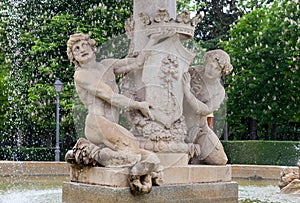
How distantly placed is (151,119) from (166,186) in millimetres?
1045

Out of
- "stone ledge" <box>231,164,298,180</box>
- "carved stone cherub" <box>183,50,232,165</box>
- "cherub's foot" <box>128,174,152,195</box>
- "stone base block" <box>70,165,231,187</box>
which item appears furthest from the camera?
"stone ledge" <box>231,164,298,180</box>

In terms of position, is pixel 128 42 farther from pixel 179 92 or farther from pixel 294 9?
pixel 294 9

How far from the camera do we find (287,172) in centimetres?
1247

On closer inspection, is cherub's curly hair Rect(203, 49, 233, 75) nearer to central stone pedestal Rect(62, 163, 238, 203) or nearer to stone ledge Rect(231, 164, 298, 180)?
central stone pedestal Rect(62, 163, 238, 203)

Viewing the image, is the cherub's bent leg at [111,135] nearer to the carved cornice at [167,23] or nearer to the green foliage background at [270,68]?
the carved cornice at [167,23]

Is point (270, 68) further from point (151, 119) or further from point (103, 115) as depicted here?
point (103, 115)

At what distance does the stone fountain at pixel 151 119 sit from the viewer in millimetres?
8180

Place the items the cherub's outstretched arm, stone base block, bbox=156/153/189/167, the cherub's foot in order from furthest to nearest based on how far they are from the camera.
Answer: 1. stone base block, bbox=156/153/189/167
2. the cherub's outstretched arm
3. the cherub's foot

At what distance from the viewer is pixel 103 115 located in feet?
27.9

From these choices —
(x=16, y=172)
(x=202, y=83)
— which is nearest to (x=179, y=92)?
(x=202, y=83)

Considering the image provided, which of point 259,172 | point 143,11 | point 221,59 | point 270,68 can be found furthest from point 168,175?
point 270,68

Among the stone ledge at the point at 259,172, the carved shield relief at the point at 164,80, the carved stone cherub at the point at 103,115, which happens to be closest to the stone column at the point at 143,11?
the carved shield relief at the point at 164,80

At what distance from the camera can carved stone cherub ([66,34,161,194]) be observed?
8203 millimetres

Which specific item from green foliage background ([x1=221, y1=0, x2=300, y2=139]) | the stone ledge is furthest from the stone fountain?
green foliage background ([x1=221, y1=0, x2=300, y2=139])
